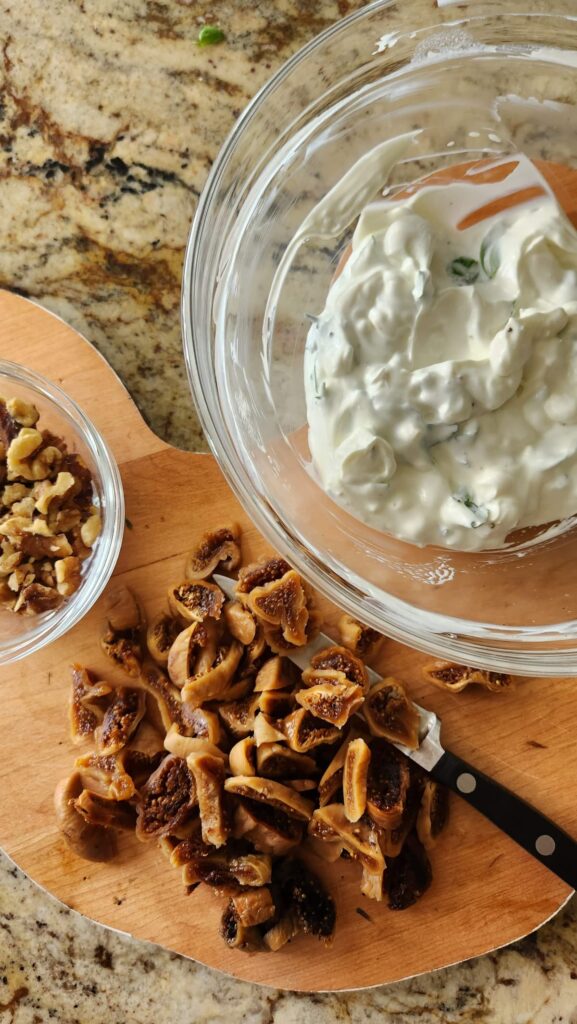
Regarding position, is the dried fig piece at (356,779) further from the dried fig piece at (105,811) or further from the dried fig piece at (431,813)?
the dried fig piece at (105,811)

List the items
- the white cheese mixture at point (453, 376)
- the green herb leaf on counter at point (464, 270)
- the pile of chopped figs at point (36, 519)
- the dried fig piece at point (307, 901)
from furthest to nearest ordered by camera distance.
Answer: the pile of chopped figs at point (36, 519) → the dried fig piece at point (307, 901) → the green herb leaf on counter at point (464, 270) → the white cheese mixture at point (453, 376)

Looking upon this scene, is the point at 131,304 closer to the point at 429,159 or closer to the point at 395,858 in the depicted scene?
the point at 429,159

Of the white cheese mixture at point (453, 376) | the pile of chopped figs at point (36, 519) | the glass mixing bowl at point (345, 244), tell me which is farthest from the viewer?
the pile of chopped figs at point (36, 519)

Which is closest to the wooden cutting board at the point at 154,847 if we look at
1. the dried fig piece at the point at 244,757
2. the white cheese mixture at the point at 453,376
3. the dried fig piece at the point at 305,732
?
the dried fig piece at the point at 305,732

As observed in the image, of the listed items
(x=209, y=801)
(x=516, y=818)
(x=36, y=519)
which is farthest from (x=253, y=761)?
(x=36, y=519)

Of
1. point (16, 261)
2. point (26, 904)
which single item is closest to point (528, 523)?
point (16, 261)

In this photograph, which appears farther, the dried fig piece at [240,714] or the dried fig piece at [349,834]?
the dried fig piece at [240,714]

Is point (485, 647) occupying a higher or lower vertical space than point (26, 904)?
higher
